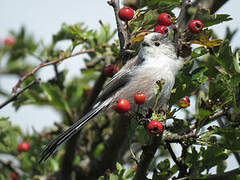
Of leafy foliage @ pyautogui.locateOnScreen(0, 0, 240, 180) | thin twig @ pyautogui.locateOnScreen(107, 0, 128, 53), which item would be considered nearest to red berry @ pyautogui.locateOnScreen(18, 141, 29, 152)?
leafy foliage @ pyautogui.locateOnScreen(0, 0, 240, 180)

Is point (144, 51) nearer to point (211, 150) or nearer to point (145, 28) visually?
point (145, 28)

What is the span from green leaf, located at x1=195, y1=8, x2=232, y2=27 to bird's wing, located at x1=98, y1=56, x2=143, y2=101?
33.8 inches

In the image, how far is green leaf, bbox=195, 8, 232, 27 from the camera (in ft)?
8.66

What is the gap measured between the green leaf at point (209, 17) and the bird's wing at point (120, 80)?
86cm

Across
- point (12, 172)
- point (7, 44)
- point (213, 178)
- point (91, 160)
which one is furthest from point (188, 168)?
point (7, 44)

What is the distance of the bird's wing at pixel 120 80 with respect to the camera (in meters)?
3.25

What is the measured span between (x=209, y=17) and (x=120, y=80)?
1.07m

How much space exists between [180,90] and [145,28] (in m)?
0.68

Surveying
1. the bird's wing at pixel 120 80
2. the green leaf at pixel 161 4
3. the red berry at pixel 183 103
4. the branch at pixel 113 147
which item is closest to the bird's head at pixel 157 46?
the bird's wing at pixel 120 80

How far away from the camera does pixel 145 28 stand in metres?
2.90

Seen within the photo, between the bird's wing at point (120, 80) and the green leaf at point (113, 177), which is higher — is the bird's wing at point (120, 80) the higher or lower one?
the higher one

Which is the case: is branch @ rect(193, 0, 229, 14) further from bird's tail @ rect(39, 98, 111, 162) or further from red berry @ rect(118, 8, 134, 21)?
bird's tail @ rect(39, 98, 111, 162)

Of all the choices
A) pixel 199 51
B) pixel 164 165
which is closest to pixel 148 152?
pixel 164 165

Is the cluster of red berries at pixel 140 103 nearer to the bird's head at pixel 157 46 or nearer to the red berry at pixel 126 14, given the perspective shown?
the red berry at pixel 126 14
